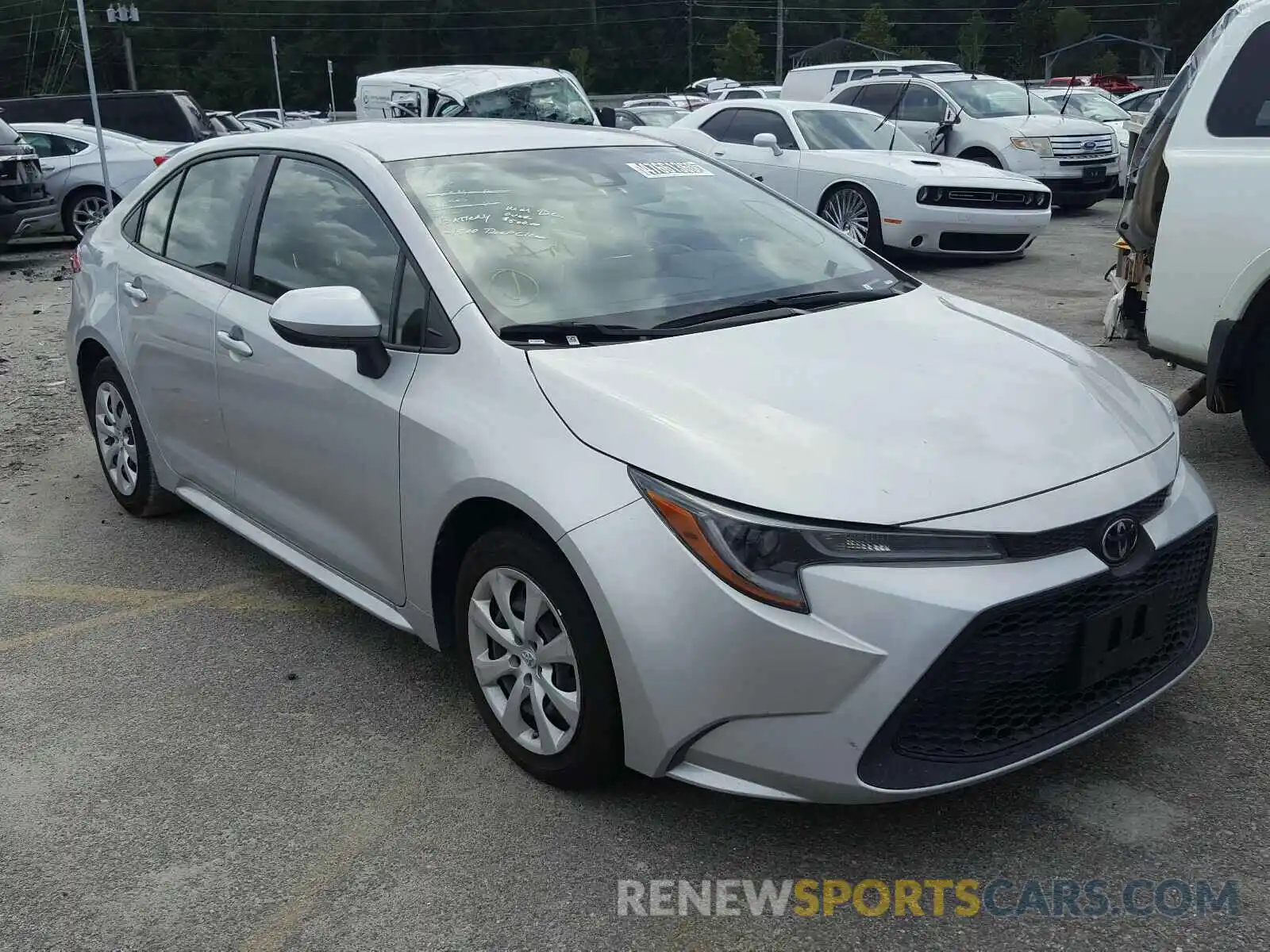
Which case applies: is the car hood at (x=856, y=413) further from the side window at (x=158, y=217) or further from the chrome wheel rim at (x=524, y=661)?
the side window at (x=158, y=217)

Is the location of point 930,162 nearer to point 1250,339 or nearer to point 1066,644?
point 1250,339

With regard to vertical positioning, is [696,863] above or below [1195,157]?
below

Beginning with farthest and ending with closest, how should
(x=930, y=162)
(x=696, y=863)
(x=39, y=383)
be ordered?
(x=930, y=162) < (x=39, y=383) < (x=696, y=863)

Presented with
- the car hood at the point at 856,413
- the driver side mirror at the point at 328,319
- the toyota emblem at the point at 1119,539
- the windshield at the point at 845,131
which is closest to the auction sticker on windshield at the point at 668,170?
the car hood at the point at 856,413

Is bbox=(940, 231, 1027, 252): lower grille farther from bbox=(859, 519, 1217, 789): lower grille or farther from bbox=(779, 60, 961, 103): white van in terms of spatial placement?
bbox=(859, 519, 1217, 789): lower grille

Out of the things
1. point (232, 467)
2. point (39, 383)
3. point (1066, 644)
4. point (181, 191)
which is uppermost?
point (181, 191)

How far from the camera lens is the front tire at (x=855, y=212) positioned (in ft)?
36.6

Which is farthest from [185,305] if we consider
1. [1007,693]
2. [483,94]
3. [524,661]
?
[483,94]

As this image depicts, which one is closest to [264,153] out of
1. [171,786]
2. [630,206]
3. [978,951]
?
[630,206]

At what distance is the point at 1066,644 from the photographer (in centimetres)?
251

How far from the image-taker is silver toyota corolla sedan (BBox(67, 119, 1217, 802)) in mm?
2418

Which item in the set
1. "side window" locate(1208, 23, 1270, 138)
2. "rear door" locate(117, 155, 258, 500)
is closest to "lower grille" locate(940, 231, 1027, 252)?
"side window" locate(1208, 23, 1270, 138)

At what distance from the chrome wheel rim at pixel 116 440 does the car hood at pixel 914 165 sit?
7799 millimetres

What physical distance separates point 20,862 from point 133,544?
2179 mm
